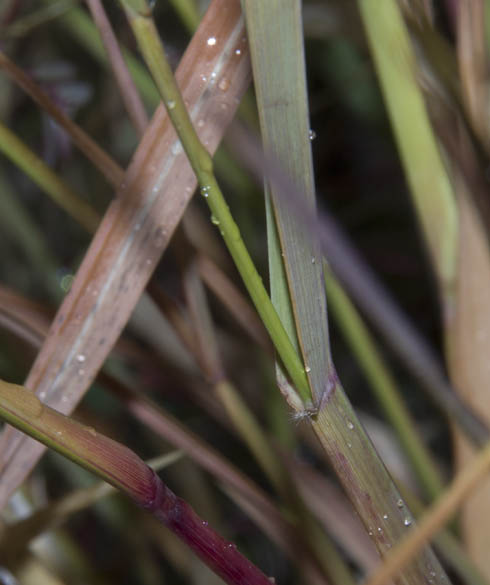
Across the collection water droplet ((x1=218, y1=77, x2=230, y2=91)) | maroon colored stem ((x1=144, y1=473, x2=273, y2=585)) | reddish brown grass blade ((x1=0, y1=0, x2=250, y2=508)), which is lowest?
maroon colored stem ((x1=144, y1=473, x2=273, y2=585))

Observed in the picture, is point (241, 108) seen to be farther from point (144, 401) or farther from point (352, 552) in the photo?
point (352, 552)

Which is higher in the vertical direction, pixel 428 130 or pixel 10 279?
pixel 428 130

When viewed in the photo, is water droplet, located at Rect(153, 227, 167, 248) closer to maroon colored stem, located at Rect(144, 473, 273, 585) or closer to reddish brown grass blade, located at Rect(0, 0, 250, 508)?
reddish brown grass blade, located at Rect(0, 0, 250, 508)

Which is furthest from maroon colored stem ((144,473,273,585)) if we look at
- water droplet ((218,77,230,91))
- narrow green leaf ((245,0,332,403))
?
water droplet ((218,77,230,91))

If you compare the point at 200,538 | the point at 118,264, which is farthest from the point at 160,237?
the point at 200,538

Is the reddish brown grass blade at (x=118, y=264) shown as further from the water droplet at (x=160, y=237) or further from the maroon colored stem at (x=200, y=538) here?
the maroon colored stem at (x=200, y=538)

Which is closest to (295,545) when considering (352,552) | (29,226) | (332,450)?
(352,552)
